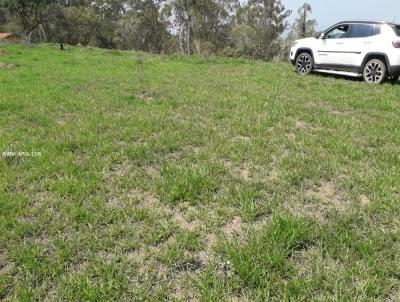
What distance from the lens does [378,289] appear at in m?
3.28

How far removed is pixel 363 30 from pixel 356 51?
826mm

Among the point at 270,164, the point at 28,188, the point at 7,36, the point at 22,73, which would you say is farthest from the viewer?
the point at 7,36

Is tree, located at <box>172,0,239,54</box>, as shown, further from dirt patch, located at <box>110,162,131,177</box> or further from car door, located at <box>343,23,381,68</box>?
dirt patch, located at <box>110,162,131,177</box>

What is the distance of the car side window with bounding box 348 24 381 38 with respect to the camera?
13.1m

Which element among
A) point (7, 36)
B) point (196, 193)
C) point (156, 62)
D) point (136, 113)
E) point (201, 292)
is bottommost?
point (201, 292)

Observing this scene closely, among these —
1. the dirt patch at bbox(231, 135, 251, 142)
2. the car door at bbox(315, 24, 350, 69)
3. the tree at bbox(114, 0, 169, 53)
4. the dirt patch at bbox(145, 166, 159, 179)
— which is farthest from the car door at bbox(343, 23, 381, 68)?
the tree at bbox(114, 0, 169, 53)

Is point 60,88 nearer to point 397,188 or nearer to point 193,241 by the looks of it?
point 193,241

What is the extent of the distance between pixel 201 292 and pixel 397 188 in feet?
→ 10.5

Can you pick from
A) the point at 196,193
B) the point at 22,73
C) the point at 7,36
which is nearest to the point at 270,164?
the point at 196,193

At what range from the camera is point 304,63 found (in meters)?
15.8

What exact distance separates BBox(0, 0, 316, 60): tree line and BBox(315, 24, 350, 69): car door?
40025 millimetres

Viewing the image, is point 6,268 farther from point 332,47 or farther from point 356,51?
point 332,47

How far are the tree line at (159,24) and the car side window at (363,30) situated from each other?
41.0 meters

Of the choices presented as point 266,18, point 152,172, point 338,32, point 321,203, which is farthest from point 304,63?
point 266,18
